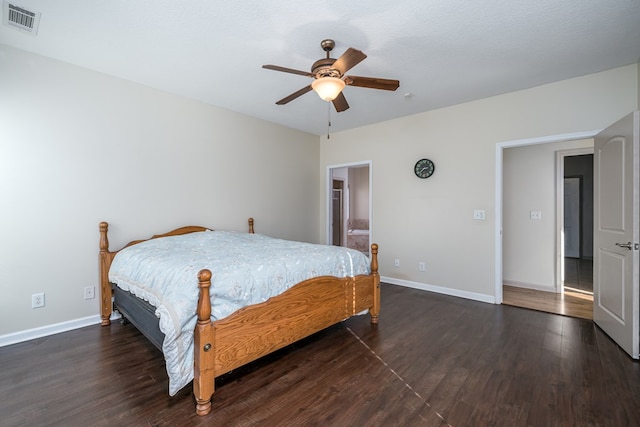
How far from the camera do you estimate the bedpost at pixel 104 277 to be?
2.96 meters

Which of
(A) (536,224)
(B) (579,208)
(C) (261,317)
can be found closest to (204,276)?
(C) (261,317)

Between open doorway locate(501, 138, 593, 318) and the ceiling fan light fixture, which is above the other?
the ceiling fan light fixture

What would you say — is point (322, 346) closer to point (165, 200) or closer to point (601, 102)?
point (165, 200)

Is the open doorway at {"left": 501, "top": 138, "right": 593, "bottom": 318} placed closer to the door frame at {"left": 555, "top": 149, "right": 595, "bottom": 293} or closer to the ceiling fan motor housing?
the door frame at {"left": 555, "top": 149, "right": 595, "bottom": 293}

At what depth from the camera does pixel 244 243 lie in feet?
10.5

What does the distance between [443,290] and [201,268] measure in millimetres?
3387

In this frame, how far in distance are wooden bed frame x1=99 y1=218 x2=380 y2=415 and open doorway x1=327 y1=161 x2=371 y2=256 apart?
13.1 ft

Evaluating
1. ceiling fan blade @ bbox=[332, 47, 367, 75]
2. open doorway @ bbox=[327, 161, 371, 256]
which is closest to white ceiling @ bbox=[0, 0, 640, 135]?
A: ceiling fan blade @ bbox=[332, 47, 367, 75]

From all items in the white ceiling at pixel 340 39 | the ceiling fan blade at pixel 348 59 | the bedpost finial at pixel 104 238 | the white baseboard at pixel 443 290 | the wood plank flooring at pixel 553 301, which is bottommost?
the wood plank flooring at pixel 553 301

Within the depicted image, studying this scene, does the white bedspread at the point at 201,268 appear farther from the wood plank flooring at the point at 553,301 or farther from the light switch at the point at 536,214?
the light switch at the point at 536,214

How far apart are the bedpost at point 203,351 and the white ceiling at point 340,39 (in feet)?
6.24

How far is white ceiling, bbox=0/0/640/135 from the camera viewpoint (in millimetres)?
2041

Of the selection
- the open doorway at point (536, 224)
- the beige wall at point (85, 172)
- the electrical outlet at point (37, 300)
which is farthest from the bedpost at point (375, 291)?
the electrical outlet at point (37, 300)

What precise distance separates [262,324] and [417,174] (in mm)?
3258
